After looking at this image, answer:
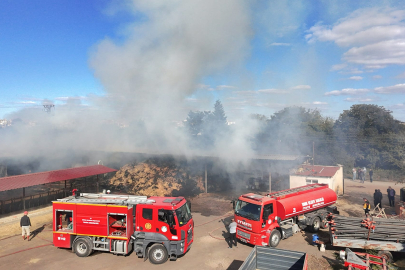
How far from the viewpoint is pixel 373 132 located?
32781 millimetres

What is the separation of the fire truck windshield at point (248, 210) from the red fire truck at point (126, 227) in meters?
2.30

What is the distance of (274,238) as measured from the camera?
10.0 meters

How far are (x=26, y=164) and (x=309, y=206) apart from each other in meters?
23.6

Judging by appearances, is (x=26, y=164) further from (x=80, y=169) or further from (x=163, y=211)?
(x=163, y=211)

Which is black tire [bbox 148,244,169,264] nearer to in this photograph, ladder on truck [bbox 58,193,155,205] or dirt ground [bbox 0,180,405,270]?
dirt ground [bbox 0,180,405,270]

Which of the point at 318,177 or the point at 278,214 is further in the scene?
the point at 318,177

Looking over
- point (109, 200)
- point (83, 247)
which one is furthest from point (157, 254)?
point (83, 247)

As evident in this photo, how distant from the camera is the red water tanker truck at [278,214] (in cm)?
969

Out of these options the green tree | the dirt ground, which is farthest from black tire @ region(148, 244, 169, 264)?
the green tree

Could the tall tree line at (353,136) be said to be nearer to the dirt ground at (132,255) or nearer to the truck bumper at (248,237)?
the dirt ground at (132,255)

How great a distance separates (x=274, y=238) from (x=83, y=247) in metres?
7.41

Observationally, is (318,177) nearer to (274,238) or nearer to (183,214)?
(274,238)

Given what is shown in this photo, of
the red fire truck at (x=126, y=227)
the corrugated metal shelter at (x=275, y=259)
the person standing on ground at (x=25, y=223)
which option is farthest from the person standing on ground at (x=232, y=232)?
the person standing on ground at (x=25, y=223)

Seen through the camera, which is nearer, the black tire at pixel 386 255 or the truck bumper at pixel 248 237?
the black tire at pixel 386 255
